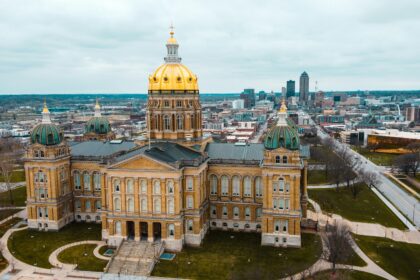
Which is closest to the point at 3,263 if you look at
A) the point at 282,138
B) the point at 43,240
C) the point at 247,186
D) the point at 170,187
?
the point at 43,240

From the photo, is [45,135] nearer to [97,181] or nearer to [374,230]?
[97,181]


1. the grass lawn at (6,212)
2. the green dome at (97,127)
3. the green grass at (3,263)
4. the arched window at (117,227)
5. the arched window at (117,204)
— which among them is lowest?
the green grass at (3,263)

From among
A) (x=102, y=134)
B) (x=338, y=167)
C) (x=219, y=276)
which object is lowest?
(x=219, y=276)

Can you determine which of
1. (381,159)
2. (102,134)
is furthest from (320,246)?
(381,159)

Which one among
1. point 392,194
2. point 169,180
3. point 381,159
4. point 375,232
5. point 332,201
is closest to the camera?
point 169,180

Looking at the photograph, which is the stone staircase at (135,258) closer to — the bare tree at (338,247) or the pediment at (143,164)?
the pediment at (143,164)

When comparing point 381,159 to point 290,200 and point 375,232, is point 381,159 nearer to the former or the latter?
point 375,232

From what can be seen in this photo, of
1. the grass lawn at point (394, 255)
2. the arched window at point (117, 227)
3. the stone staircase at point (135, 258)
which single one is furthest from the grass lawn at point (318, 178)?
the arched window at point (117, 227)
